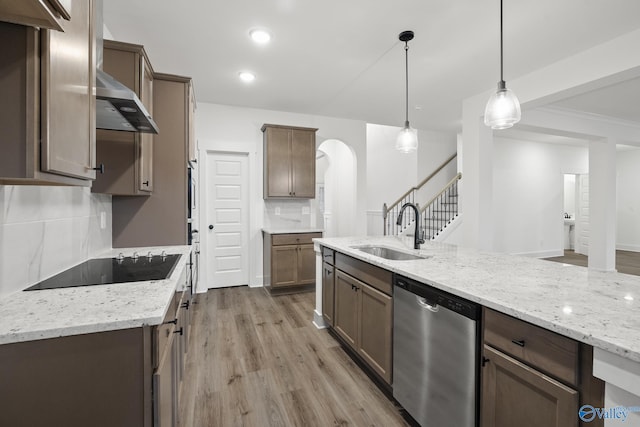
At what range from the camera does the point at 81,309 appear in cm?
107

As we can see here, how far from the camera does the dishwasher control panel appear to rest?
1.29 m

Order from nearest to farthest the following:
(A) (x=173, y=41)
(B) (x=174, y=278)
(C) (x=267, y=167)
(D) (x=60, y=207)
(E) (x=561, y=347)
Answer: (E) (x=561, y=347) < (B) (x=174, y=278) < (D) (x=60, y=207) < (A) (x=173, y=41) < (C) (x=267, y=167)

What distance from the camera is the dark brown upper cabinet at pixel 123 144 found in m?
1.95

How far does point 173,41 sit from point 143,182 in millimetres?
1499

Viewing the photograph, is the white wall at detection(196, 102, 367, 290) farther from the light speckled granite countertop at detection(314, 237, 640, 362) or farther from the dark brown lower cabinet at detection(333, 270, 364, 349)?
the light speckled granite countertop at detection(314, 237, 640, 362)

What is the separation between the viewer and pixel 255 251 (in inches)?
182

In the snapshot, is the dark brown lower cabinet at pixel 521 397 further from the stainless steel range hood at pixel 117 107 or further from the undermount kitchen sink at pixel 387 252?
the stainless steel range hood at pixel 117 107

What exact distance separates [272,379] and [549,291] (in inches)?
72.7

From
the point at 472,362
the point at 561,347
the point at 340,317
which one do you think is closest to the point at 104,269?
the point at 340,317

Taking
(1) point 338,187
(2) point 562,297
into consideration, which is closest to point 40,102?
(2) point 562,297

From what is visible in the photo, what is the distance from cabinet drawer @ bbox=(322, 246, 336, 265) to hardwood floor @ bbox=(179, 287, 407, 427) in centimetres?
75

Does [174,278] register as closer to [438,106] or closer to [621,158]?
[438,106]

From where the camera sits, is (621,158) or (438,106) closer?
(438,106)

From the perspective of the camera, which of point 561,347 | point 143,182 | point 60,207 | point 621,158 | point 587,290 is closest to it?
point 561,347
